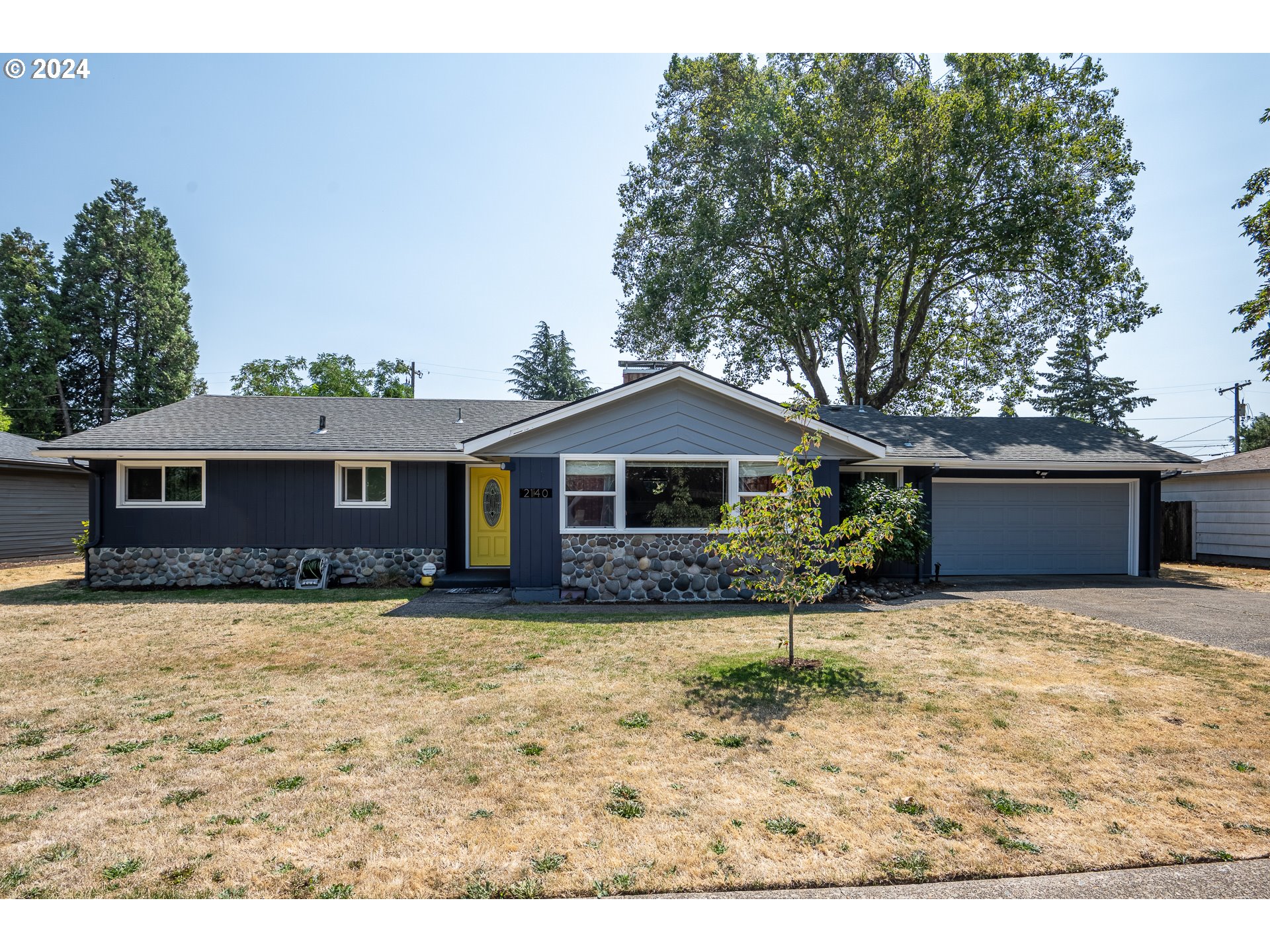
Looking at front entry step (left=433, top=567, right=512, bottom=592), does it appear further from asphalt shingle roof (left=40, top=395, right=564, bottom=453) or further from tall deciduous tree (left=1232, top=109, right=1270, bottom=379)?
tall deciduous tree (left=1232, top=109, right=1270, bottom=379)

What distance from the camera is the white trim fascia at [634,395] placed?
9523 millimetres

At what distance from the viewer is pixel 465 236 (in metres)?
14.2

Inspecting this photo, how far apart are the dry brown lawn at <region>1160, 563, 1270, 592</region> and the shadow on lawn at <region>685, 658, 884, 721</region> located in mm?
11500

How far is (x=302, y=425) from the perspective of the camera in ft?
42.0

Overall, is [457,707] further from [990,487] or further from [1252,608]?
[990,487]

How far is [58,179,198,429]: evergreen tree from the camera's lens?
28750 mm

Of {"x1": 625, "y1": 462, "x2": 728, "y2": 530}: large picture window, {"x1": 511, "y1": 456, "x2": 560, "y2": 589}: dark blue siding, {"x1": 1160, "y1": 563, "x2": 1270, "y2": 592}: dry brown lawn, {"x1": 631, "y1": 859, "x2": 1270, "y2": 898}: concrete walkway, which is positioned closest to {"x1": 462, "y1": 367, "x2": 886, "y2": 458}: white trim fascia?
{"x1": 511, "y1": 456, "x2": 560, "y2": 589}: dark blue siding

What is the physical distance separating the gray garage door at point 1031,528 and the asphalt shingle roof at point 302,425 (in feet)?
29.6

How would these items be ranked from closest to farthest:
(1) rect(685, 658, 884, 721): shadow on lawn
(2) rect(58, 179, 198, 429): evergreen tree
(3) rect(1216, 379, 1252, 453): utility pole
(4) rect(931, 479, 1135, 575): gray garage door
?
(1) rect(685, 658, 884, 721): shadow on lawn
(4) rect(931, 479, 1135, 575): gray garage door
(2) rect(58, 179, 198, 429): evergreen tree
(3) rect(1216, 379, 1252, 453): utility pole

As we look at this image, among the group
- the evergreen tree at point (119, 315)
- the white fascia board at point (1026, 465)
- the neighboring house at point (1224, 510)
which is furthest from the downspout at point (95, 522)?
the neighboring house at point (1224, 510)

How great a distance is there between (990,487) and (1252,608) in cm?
476

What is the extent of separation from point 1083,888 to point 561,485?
26.3 feet

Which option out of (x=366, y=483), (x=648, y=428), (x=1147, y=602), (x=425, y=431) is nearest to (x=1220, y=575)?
(x=1147, y=602)

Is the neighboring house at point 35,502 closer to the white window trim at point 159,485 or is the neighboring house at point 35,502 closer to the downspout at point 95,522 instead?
the downspout at point 95,522
